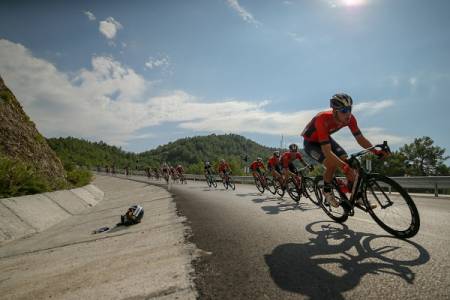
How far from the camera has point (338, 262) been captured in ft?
9.91

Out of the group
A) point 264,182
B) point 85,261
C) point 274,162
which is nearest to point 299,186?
point 274,162

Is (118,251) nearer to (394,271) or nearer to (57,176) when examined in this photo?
(394,271)

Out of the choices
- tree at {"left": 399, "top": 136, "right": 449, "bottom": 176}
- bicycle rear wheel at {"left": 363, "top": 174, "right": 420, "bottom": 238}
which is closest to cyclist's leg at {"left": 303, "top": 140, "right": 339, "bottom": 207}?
bicycle rear wheel at {"left": 363, "top": 174, "right": 420, "bottom": 238}

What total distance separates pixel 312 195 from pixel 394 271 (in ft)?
22.9

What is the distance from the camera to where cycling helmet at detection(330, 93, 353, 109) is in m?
4.99

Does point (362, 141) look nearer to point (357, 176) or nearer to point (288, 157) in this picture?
point (357, 176)

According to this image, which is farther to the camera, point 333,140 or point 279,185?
point 279,185

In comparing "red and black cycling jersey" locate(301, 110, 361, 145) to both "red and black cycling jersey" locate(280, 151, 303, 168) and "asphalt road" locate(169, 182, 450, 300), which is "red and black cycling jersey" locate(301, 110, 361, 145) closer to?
"asphalt road" locate(169, 182, 450, 300)

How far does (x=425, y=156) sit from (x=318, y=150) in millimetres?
Answer: 92571

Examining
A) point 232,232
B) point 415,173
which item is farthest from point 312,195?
point 415,173

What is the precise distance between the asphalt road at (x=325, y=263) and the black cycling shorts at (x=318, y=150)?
4.57ft

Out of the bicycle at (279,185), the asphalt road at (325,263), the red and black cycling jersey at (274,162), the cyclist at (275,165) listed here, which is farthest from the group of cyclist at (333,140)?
the red and black cycling jersey at (274,162)

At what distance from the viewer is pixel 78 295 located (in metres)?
2.79

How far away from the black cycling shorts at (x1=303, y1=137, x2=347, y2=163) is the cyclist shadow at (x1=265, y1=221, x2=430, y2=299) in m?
1.88
